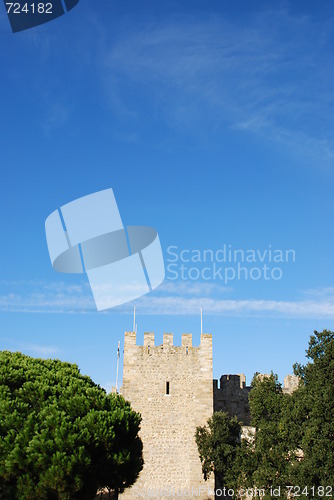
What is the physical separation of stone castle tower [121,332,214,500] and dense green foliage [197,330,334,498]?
951mm

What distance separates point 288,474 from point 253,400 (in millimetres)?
4294

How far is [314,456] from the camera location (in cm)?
2725

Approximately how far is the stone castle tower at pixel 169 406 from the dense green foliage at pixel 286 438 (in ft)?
3.12

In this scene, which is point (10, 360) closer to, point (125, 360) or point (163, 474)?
point (125, 360)

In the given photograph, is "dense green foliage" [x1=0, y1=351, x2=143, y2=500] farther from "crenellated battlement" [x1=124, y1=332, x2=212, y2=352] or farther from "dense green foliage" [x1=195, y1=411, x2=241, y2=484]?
"crenellated battlement" [x1=124, y1=332, x2=212, y2=352]

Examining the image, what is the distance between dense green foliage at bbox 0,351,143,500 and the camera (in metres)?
21.9

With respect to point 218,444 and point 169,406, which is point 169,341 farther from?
point 218,444

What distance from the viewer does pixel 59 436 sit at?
22.2 m

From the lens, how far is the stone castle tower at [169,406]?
3130 centimetres

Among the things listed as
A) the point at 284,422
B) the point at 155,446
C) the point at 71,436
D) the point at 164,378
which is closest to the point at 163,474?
the point at 155,446

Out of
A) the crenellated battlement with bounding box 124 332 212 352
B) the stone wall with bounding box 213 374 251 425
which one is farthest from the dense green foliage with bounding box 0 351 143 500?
the stone wall with bounding box 213 374 251 425

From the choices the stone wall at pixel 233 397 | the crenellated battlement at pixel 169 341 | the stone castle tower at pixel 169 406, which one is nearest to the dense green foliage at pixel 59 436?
the stone castle tower at pixel 169 406

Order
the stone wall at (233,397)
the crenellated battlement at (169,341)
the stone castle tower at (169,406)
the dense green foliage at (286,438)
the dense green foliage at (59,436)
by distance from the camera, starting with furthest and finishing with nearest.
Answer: the stone wall at (233,397) < the crenellated battlement at (169,341) < the stone castle tower at (169,406) < the dense green foliage at (286,438) < the dense green foliage at (59,436)

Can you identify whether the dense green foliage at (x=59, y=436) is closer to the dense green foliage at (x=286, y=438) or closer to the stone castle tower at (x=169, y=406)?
the stone castle tower at (x=169, y=406)
